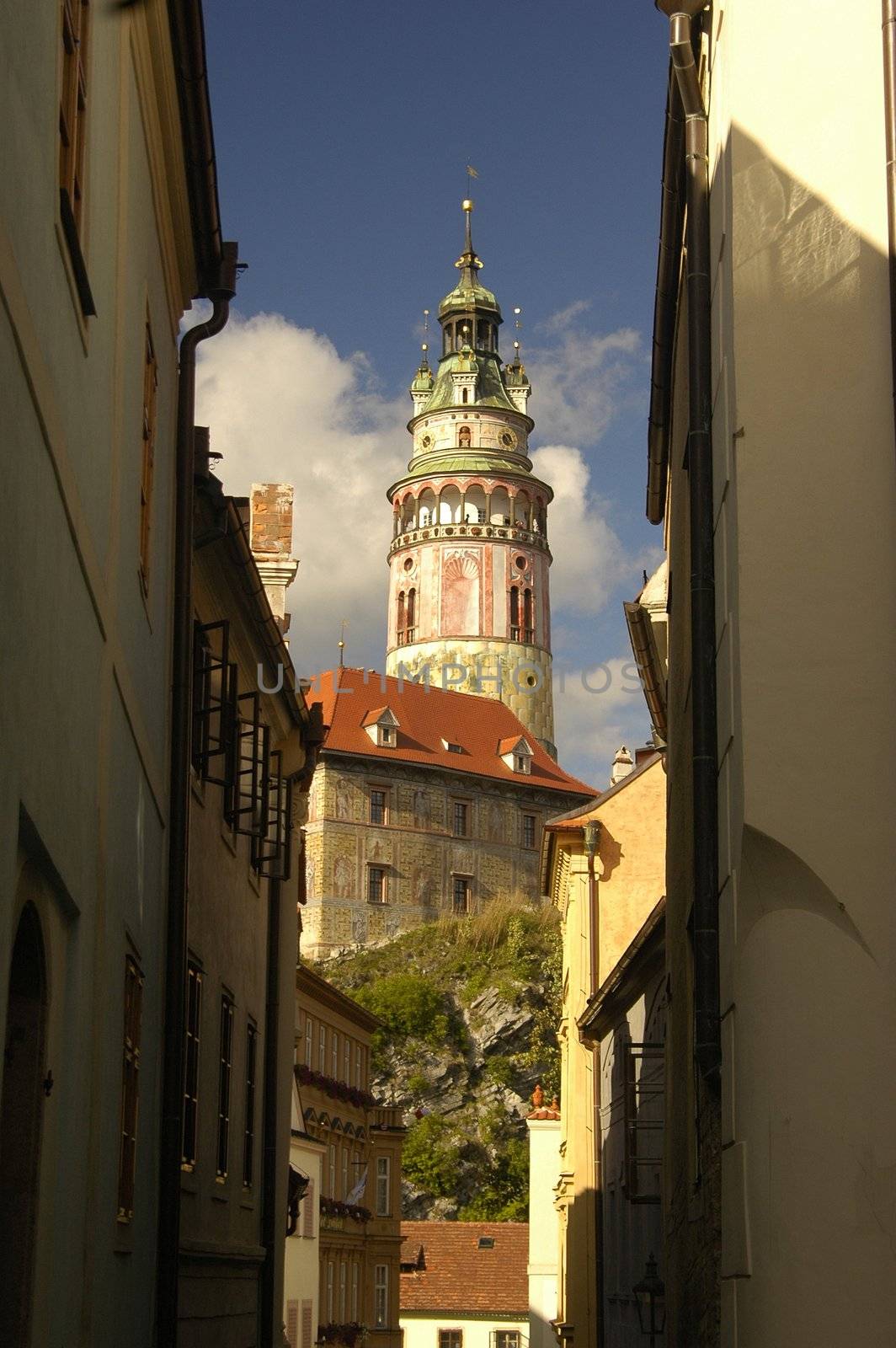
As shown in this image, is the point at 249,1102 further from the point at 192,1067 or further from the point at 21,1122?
the point at 21,1122

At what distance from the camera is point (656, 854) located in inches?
1014

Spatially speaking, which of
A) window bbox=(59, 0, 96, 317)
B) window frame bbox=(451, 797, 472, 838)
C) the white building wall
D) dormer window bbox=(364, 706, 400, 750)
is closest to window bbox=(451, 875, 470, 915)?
window frame bbox=(451, 797, 472, 838)

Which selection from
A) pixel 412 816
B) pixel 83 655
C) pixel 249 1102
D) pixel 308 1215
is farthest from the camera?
pixel 412 816

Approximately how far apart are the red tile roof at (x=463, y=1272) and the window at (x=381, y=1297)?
7648 mm

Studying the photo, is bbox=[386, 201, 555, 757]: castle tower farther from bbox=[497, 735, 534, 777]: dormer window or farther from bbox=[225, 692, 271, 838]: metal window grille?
bbox=[225, 692, 271, 838]: metal window grille

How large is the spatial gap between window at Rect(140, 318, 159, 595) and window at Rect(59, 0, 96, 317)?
244 cm

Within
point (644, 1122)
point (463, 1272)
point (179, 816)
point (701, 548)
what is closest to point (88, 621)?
point (701, 548)

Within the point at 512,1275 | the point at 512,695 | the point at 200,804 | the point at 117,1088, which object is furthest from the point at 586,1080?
the point at 512,695

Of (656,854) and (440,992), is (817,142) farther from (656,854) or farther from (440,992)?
(440,992)

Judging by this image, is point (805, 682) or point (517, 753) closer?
point (805, 682)

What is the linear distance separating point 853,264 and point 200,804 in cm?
598

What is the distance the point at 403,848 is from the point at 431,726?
20.1 feet

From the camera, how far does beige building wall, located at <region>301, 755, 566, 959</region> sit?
2975 inches

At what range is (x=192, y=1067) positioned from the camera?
12.2m
